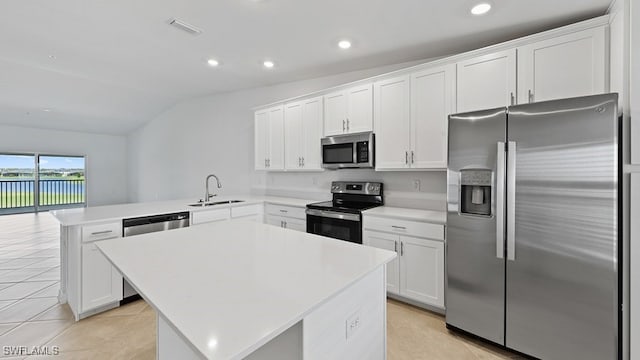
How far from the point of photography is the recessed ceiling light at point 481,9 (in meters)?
2.15

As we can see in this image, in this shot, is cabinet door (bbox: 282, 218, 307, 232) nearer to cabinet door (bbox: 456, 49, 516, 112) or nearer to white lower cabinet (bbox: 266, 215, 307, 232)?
white lower cabinet (bbox: 266, 215, 307, 232)

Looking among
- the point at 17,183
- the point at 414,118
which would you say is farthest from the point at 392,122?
the point at 17,183

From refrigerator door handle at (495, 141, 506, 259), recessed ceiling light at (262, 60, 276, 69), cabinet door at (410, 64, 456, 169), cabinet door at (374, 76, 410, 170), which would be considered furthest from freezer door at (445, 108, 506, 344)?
recessed ceiling light at (262, 60, 276, 69)

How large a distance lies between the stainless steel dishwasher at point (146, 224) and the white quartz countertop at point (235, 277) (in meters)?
1.17

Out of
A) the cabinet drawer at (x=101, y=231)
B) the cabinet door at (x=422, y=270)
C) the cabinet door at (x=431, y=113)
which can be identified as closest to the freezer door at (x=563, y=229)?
the cabinet door at (x=422, y=270)

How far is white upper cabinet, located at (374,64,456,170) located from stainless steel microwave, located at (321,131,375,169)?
10 cm

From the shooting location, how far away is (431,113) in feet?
8.89

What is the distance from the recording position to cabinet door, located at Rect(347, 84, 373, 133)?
315 centimetres

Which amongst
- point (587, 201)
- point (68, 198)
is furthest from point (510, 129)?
point (68, 198)

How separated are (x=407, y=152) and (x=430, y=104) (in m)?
0.53

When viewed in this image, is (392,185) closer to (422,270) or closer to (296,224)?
(422,270)

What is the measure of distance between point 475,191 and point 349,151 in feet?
4.94

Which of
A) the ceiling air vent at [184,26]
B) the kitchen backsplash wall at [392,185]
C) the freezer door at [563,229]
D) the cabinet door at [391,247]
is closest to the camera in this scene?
the freezer door at [563,229]

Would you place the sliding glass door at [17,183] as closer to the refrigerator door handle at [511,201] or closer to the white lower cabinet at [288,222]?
the white lower cabinet at [288,222]
